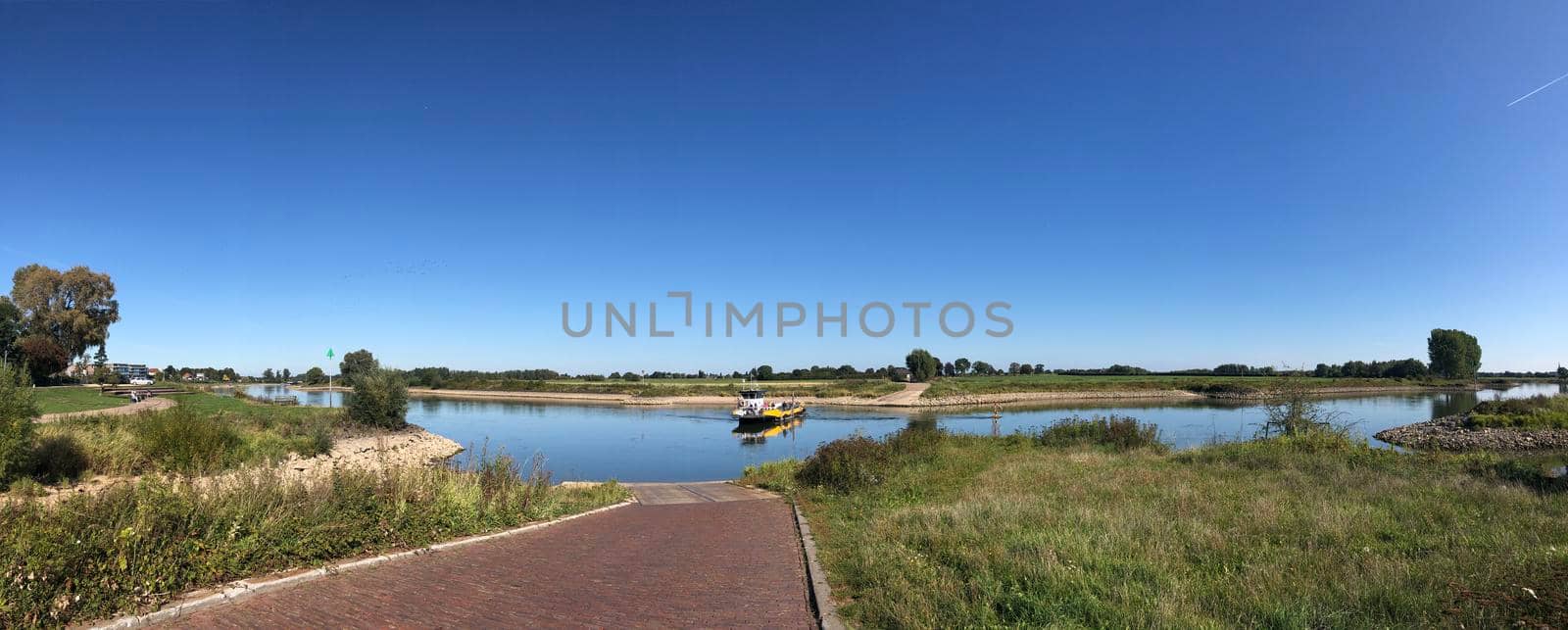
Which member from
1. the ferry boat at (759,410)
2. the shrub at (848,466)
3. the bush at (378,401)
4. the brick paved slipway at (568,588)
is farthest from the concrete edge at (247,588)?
the ferry boat at (759,410)

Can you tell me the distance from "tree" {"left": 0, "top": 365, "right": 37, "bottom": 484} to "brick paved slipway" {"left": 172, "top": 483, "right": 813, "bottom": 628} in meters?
9.87

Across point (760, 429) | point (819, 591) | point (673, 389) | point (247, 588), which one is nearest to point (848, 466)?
point (819, 591)

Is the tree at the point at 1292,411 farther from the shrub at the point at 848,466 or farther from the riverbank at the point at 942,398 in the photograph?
the riverbank at the point at 942,398

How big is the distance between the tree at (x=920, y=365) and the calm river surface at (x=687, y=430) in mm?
59396

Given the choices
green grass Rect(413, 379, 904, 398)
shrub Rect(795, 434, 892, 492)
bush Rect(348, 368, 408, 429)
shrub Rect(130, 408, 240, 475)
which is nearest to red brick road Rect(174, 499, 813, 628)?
shrub Rect(795, 434, 892, 492)

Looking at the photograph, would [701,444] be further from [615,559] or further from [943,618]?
[943,618]

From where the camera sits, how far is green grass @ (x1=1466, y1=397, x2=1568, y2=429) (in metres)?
28.8

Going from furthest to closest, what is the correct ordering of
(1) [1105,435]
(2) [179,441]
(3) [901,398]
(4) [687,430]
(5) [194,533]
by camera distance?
(3) [901,398] < (4) [687,430] < (1) [1105,435] < (2) [179,441] < (5) [194,533]

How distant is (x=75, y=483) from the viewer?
13.1 m

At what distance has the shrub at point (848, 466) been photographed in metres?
13.2

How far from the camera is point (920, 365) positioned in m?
138

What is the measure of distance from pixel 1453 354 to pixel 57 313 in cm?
19246

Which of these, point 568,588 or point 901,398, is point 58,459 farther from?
point 901,398

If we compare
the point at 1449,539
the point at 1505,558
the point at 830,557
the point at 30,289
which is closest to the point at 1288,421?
the point at 1449,539
